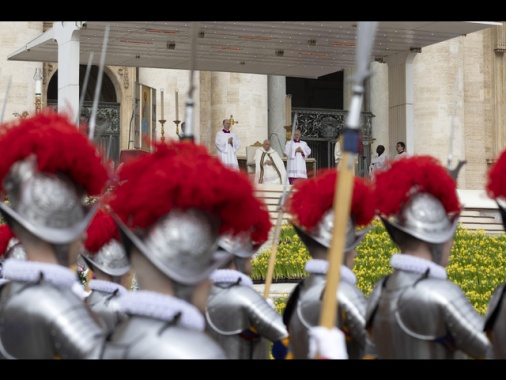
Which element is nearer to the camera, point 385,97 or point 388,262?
point 388,262

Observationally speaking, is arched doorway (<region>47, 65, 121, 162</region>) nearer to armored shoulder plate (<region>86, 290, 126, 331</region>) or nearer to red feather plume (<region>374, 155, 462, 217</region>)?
armored shoulder plate (<region>86, 290, 126, 331</region>)

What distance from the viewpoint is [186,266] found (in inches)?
152

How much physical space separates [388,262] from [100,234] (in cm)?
921

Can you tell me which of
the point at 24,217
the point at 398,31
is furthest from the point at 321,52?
the point at 24,217

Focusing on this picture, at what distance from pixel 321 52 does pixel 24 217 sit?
19.2 m

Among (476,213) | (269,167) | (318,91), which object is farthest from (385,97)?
(476,213)

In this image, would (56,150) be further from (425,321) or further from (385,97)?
(385,97)

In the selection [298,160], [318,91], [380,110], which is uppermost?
[318,91]

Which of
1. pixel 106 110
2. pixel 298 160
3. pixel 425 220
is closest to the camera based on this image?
pixel 425 220

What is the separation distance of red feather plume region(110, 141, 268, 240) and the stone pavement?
935 cm

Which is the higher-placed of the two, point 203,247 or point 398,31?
point 398,31

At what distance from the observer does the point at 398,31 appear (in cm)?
2089

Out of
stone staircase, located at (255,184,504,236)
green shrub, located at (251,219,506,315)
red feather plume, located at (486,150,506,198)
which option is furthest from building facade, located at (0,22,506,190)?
red feather plume, located at (486,150,506,198)
